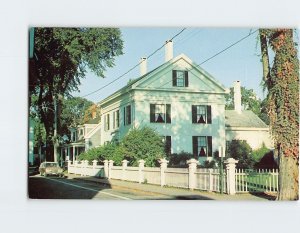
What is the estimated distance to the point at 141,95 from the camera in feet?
41.2

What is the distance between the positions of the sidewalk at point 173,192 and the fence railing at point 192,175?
14 cm

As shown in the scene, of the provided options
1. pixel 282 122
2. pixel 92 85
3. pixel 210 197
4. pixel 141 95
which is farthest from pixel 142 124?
pixel 282 122

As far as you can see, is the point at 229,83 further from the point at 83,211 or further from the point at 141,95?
the point at 83,211

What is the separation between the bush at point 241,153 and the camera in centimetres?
1196

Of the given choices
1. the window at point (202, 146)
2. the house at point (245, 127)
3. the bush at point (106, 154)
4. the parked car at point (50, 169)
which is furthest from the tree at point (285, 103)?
the parked car at point (50, 169)

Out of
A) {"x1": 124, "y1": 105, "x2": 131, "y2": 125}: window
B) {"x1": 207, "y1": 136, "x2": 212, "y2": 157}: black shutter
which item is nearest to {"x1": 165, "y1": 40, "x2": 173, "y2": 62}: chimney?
{"x1": 124, "y1": 105, "x2": 131, "y2": 125}: window

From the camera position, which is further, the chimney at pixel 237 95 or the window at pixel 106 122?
the window at pixel 106 122

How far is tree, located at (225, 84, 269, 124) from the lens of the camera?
448 inches

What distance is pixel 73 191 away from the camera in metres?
11.2

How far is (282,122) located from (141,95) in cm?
349

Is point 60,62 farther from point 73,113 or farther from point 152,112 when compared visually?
point 152,112

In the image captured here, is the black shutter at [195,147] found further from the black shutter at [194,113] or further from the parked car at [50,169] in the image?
the parked car at [50,169]

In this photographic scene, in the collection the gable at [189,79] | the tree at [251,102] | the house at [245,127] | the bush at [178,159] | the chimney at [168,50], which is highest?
the chimney at [168,50]

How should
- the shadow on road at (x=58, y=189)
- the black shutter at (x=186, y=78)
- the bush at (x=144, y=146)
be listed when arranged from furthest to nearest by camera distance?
the bush at (x=144, y=146) → the black shutter at (x=186, y=78) → the shadow on road at (x=58, y=189)
